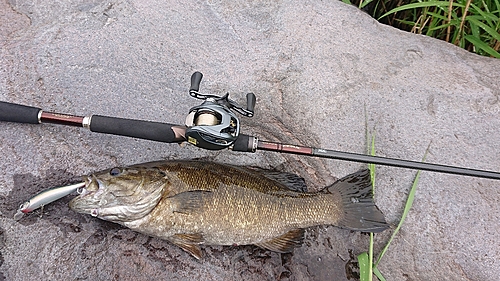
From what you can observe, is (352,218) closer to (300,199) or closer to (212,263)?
(300,199)

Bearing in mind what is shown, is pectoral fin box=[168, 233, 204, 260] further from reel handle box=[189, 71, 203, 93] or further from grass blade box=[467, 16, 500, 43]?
grass blade box=[467, 16, 500, 43]

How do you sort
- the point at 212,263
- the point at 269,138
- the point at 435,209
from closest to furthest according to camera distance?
the point at 212,263
the point at 435,209
the point at 269,138

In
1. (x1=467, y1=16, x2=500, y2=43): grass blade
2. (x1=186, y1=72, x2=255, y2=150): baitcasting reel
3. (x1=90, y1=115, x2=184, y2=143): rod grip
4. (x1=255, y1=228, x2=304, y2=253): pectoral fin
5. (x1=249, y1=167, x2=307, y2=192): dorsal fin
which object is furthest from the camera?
(x1=467, y1=16, x2=500, y2=43): grass blade

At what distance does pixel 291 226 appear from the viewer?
3242 millimetres

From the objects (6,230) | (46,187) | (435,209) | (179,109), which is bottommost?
(6,230)

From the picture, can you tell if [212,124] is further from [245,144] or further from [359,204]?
[359,204]

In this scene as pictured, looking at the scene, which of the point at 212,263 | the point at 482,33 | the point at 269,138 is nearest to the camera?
the point at 212,263

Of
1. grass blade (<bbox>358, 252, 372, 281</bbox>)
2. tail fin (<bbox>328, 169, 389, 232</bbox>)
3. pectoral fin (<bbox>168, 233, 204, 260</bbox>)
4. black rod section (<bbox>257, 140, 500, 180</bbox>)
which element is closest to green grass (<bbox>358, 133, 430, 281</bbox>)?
grass blade (<bbox>358, 252, 372, 281</bbox>)

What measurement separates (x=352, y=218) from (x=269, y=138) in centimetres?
94

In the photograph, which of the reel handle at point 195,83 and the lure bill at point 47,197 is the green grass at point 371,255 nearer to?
the reel handle at point 195,83

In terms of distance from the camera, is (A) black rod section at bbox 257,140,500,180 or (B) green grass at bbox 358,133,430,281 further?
(B) green grass at bbox 358,133,430,281

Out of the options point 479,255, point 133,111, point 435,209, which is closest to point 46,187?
point 133,111

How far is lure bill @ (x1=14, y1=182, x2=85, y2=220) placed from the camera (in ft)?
9.39

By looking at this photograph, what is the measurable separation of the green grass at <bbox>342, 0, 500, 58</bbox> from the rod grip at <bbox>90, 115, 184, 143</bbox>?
2.66 meters
